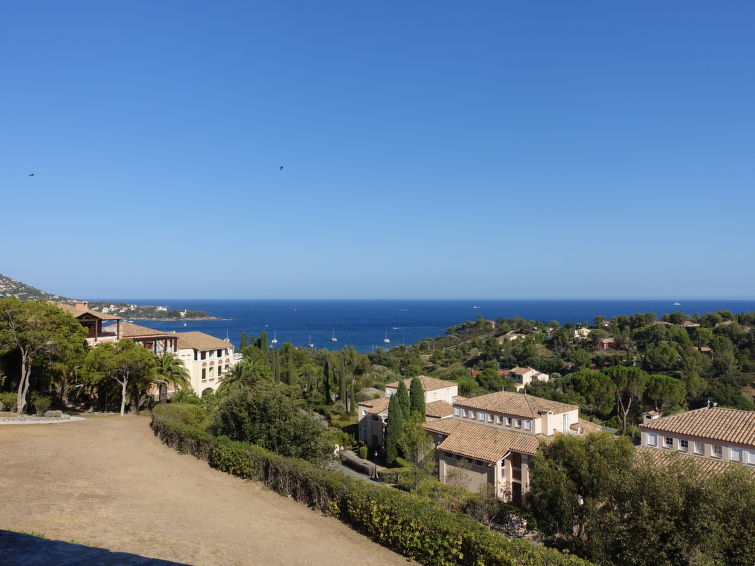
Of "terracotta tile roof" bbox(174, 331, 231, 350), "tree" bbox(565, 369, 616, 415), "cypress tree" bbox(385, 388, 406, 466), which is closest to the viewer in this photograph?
"cypress tree" bbox(385, 388, 406, 466)

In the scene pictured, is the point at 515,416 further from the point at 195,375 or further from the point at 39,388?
the point at 39,388

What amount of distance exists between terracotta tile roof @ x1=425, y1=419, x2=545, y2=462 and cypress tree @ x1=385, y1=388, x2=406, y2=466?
3.27 m

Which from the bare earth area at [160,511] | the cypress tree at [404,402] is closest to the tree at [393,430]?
the cypress tree at [404,402]

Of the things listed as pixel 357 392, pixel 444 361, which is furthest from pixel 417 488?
pixel 444 361

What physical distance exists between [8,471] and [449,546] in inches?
606

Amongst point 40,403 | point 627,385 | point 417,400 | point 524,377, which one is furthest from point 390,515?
point 524,377

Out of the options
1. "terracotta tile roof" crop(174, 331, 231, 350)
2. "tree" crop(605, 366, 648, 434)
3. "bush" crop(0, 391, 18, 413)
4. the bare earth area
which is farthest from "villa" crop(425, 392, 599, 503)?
"bush" crop(0, 391, 18, 413)

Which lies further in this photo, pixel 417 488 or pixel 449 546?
pixel 417 488

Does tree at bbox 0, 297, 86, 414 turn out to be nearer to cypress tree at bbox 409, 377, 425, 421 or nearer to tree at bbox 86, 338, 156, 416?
tree at bbox 86, 338, 156, 416

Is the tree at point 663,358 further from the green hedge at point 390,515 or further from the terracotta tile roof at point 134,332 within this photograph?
the green hedge at point 390,515

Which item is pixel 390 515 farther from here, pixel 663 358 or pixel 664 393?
pixel 663 358

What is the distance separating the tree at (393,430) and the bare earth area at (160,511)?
61.6ft

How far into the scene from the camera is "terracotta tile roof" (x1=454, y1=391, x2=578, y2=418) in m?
34.2

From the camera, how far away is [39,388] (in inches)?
1358
